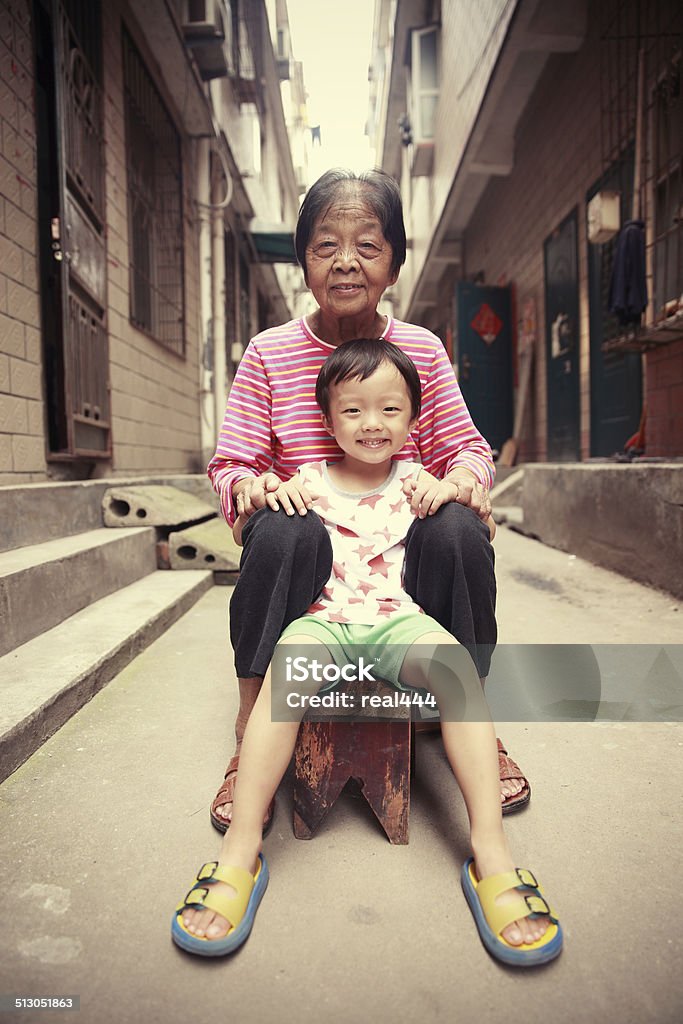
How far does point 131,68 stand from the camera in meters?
5.29

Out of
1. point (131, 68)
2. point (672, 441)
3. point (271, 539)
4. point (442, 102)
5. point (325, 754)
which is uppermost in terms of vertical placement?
point (442, 102)

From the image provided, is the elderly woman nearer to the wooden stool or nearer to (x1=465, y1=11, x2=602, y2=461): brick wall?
the wooden stool

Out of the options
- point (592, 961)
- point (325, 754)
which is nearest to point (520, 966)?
point (592, 961)

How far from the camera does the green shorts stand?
49.6 inches

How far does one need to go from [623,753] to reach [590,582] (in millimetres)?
2032

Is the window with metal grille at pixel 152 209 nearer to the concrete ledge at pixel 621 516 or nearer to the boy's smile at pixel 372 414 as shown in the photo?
the concrete ledge at pixel 621 516

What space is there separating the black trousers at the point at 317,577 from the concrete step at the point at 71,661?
0.65m

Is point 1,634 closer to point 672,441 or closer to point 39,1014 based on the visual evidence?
point 39,1014

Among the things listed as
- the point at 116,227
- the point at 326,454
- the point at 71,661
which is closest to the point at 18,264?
the point at 116,227

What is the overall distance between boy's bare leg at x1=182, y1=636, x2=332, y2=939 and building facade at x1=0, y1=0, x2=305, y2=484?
2.30m

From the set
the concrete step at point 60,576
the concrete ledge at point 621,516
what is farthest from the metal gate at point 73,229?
the concrete ledge at point 621,516

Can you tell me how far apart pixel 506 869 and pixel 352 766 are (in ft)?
1.18

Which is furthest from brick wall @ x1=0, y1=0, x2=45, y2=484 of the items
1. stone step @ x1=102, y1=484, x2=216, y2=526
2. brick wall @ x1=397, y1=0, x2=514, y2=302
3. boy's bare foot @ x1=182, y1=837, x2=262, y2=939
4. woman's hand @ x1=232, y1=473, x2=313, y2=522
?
brick wall @ x1=397, y1=0, x2=514, y2=302

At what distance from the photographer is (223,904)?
1059 mm
